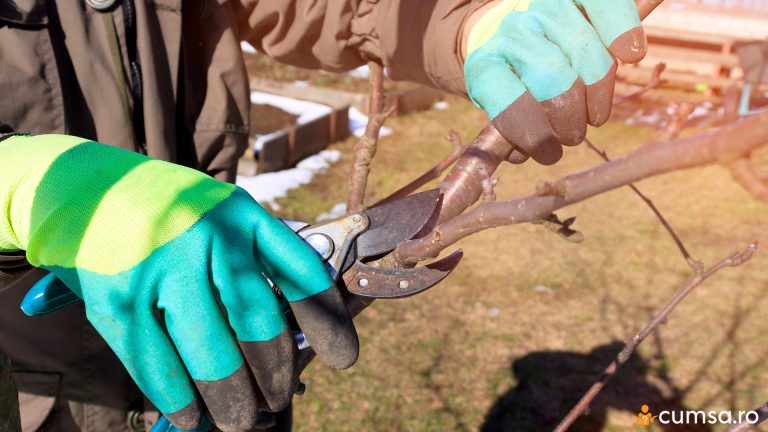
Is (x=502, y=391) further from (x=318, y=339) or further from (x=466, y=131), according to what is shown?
(x=466, y=131)

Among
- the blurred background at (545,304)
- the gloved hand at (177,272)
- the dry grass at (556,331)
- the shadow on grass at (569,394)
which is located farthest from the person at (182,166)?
the shadow on grass at (569,394)

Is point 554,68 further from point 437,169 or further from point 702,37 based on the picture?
point 702,37

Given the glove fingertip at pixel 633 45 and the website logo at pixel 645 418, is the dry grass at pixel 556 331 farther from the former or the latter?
the glove fingertip at pixel 633 45

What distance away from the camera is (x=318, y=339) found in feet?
4.35

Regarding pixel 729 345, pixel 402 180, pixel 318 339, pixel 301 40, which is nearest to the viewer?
pixel 318 339

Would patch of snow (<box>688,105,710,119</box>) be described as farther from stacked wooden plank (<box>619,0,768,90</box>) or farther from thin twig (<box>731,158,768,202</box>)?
stacked wooden plank (<box>619,0,768,90</box>)

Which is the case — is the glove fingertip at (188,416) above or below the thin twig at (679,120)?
below

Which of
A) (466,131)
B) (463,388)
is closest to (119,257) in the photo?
(463,388)

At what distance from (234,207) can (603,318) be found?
3.83 metres

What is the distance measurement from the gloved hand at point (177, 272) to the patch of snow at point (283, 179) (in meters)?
4.38

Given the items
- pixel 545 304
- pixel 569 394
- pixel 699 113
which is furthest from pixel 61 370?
pixel 699 113

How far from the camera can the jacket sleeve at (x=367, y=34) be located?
1.89 meters

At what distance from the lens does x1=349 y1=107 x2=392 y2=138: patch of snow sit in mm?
7637

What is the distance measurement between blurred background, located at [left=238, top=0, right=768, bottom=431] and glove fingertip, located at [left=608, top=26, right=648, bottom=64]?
7.8 inches
